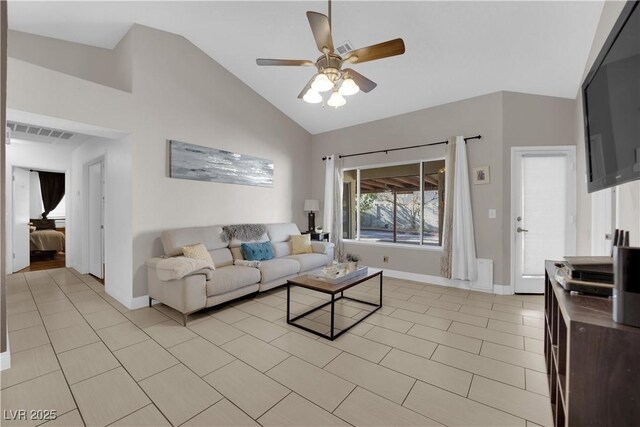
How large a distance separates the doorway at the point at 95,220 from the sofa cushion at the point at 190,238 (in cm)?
206

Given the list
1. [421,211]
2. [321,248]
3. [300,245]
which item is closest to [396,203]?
[421,211]

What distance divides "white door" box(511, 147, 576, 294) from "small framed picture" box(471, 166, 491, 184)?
302 mm

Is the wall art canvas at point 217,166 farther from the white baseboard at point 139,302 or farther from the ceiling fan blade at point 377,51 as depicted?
the ceiling fan blade at point 377,51

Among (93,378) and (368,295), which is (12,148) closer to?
(93,378)

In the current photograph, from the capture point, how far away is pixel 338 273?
299cm

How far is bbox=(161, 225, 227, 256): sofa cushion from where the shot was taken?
10.7 feet

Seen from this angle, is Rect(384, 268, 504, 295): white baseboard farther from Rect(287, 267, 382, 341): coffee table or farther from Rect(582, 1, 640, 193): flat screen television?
Rect(582, 1, 640, 193): flat screen television

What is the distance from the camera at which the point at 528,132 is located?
3723mm

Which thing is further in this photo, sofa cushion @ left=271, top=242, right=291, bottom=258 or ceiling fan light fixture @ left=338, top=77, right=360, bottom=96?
sofa cushion @ left=271, top=242, right=291, bottom=258

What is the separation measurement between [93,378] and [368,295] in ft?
9.41

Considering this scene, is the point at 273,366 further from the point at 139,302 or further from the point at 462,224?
the point at 462,224

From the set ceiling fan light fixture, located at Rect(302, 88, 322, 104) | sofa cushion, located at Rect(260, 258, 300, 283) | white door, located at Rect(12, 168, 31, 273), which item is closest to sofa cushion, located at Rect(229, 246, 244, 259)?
sofa cushion, located at Rect(260, 258, 300, 283)

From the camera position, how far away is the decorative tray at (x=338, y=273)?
282 cm

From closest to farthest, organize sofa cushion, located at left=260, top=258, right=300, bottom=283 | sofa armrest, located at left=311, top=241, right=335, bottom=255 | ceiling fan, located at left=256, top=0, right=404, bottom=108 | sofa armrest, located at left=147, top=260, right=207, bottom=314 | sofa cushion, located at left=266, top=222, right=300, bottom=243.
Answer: ceiling fan, located at left=256, top=0, right=404, bottom=108 → sofa armrest, located at left=147, top=260, right=207, bottom=314 → sofa cushion, located at left=260, top=258, right=300, bottom=283 → sofa cushion, located at left=266, top=222, right=300, bottom=243 → sofa armrest, located at left=311, top=241, right=335, bottom=255
